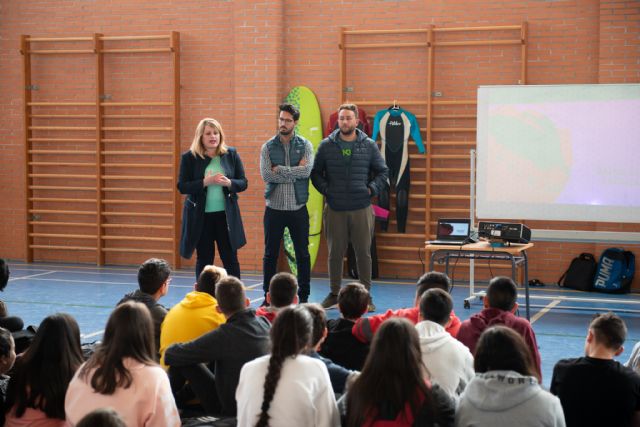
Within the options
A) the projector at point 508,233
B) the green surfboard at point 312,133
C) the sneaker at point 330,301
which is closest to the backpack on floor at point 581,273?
the projector at point 508,233

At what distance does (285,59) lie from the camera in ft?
32.3

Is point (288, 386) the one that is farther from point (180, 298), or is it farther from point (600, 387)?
point (180, 298)

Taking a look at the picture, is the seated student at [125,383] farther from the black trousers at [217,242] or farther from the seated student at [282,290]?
the black trousers at [217,242]

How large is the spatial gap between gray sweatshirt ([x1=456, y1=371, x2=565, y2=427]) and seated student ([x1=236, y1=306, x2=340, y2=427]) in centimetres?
Answer: 48

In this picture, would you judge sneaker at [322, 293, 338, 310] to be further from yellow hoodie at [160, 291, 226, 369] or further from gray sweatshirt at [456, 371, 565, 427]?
gray sweatshirt at [456, 371, 565, 427]

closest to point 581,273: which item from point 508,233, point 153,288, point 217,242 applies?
Answer: point 508,233

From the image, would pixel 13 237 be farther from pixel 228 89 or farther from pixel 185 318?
pixel 185 318

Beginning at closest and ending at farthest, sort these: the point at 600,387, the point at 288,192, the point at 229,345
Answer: the point at 600,387, the point at 229,345, the point at 288,192

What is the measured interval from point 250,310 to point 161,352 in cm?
64

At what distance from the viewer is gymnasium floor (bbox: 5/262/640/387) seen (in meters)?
6.36

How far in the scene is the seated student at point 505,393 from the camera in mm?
2746

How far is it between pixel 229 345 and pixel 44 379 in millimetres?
819

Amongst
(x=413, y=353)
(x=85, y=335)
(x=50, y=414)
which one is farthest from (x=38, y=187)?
(x=413, y=353)

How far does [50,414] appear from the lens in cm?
305
